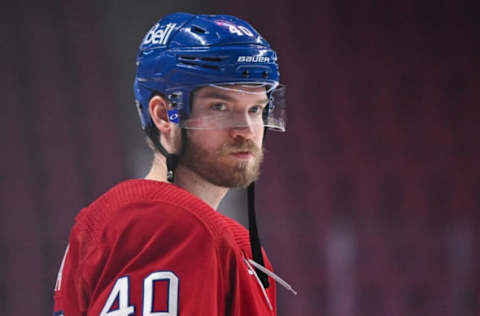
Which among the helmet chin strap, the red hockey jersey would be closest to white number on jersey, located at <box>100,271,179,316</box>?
the red hockey jersey

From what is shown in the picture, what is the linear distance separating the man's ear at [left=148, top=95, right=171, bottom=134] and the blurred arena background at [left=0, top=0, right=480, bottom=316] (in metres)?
2.41

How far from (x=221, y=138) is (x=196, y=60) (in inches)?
6.0

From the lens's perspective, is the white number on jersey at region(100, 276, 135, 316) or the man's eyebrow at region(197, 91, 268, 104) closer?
the white number on jersey at region(100, 276, 135, 316)

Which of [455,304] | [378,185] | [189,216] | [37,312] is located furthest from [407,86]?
[189,216]

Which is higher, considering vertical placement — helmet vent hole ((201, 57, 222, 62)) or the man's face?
helmet vent hole ((201, 57, 222, 62))

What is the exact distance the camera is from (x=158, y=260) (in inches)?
44.7

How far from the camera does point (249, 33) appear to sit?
1.38 meters

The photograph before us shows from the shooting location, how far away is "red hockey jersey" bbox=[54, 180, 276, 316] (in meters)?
1.12

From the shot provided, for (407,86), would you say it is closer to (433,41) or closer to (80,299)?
(433,41)

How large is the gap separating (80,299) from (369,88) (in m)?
3.63

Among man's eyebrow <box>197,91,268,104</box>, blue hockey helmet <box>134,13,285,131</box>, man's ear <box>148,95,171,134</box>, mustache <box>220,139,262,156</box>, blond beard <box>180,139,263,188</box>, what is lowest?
blond beard <box>180,139,263,188</box>

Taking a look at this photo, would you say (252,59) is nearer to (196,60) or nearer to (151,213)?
(196,60)

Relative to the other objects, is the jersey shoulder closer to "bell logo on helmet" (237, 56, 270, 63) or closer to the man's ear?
the man's ear

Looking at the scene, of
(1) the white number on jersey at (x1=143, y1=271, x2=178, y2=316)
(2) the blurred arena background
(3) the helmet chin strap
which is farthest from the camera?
(2) the blurred arena background
